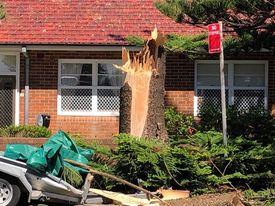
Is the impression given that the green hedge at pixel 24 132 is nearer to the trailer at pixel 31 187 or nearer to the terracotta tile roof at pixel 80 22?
the terracotta tile roof at pixel 80 22

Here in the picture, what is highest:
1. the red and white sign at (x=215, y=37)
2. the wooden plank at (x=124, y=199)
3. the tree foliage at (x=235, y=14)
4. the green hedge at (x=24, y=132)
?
the tree foliage at (x=235, y=14)

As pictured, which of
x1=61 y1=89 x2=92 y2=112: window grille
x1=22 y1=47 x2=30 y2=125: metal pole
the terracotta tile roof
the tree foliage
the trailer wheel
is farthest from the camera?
x1=61 y1=89 x2=92 y2=112: window grille

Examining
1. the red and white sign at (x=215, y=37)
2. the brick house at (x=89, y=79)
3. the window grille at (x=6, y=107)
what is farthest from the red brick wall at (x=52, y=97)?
the red and white sign at (x=215, y=37)

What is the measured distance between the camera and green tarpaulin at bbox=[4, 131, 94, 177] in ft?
26.9

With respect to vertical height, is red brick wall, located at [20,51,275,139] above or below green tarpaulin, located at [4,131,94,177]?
above

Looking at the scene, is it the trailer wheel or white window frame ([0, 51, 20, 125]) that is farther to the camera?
white window frame ([0, 51, 20, 125])

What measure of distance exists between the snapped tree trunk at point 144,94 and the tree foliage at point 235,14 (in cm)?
82

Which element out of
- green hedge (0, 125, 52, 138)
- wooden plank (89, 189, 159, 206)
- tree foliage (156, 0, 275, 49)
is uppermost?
tree foliage (156, 0, 275, 49)

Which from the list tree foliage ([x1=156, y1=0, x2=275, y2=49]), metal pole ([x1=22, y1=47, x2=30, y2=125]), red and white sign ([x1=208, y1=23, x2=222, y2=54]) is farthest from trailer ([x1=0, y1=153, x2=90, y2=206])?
metal pole ([x1=22, y1=47, x2=30, y2=125])

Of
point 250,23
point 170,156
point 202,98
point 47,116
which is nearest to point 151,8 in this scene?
point 202,98

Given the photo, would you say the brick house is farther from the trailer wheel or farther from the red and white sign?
the trailer wheel

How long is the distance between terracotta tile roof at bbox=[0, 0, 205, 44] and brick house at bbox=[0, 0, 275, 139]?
0.03m

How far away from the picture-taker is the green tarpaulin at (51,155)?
26.9 ft

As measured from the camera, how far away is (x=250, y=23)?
1133 cm
